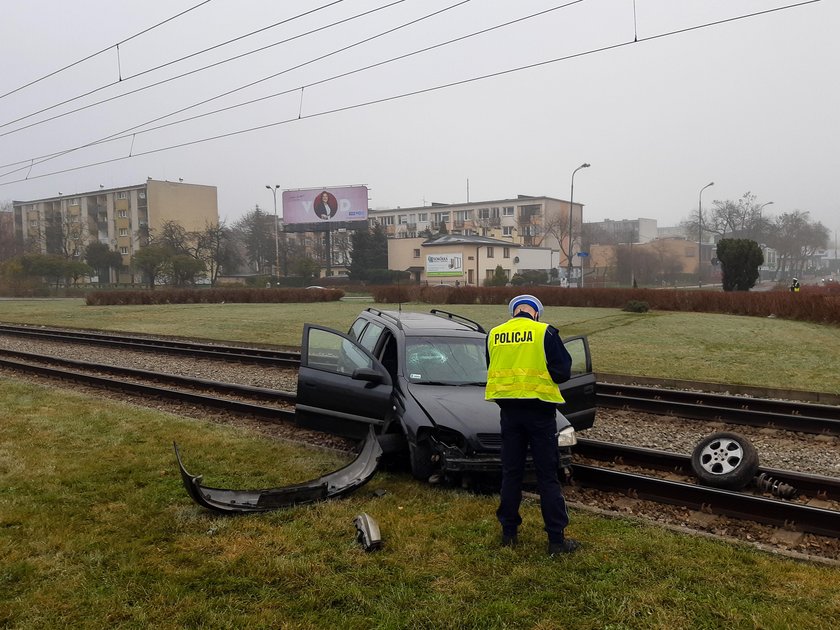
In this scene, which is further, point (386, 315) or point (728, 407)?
point (728, 407)

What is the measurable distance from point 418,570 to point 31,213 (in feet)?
410

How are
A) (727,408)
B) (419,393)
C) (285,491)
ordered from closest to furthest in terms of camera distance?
(285,491), (419,393), (727,408)

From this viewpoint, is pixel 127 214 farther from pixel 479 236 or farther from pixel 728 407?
pixel 728 407

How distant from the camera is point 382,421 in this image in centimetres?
670

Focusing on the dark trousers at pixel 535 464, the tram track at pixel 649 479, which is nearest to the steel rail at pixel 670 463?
the tram track at pixel 649 479

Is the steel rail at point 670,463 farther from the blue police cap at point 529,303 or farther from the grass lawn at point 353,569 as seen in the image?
the blue police cap at point 529,303

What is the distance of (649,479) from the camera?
20.1 feet

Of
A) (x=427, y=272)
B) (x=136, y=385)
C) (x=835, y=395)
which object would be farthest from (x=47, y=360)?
(x=427, y=272)

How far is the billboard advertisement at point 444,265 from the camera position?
224 ft

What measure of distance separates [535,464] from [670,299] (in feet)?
109

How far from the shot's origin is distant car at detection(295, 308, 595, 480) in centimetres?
587

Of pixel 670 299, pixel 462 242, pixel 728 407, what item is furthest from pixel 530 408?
pixel 462 242

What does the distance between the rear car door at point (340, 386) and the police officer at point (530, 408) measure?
212 centimetres

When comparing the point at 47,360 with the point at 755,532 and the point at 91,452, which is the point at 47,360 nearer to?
the point at 91,452
